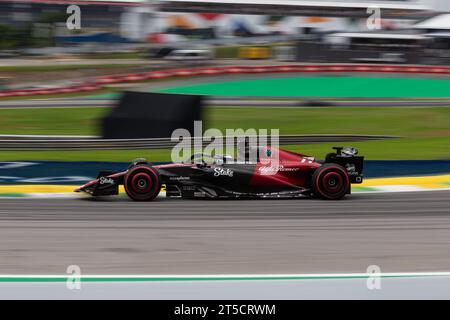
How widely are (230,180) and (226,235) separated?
211 cm

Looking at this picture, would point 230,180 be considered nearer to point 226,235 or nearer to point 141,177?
point 141,177

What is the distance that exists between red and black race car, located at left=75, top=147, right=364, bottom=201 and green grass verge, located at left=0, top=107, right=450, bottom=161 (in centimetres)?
419

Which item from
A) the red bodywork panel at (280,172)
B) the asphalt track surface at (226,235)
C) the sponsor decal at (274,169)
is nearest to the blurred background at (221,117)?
the asphalt track surface at (226,235)

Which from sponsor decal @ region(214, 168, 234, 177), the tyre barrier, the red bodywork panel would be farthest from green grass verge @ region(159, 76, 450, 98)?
sponsor decal @ region(214, 168, 234, 177)

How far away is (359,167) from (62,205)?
4.02 metres

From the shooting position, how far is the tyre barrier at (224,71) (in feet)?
93.7

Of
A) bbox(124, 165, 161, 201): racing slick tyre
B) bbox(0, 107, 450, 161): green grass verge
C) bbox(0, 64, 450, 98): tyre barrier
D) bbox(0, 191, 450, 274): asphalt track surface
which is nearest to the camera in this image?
bbox(0, 191, 450, 274): asphalt track surface

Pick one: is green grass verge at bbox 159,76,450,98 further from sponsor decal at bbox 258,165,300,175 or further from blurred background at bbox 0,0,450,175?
sponsor decal at bbox 258,165,300,175

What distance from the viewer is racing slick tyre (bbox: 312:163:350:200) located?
33.7ft

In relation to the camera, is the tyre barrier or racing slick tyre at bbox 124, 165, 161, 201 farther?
the tyre barrier

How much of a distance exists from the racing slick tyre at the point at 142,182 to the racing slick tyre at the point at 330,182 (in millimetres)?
2113

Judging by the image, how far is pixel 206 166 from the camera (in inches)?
405
